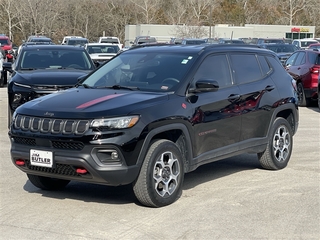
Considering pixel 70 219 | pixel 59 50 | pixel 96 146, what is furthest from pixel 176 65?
pixel 59 50

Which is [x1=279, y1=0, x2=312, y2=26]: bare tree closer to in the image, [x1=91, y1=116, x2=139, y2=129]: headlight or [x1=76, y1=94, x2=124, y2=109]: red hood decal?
[x1=76, y1=94, x2=124, y2=109]: red hood decal

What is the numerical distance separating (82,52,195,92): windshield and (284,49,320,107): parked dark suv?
33.8 feet

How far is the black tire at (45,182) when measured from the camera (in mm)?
7590

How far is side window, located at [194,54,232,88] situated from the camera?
777cm

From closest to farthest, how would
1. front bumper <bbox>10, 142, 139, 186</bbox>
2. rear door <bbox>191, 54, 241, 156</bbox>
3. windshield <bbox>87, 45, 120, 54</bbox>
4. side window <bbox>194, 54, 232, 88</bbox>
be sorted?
1. front bumper <bbox>10, 142, 139, 186</bbox>
2. rear door <bbox>191, 54, 241, 156</bbox>
3. side window <bbox>194, 54, 232, 88</bbox>
4. windshield <bbox>87, 45, 120, 54</bbox>

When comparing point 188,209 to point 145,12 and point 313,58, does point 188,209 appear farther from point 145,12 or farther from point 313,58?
point 145,12

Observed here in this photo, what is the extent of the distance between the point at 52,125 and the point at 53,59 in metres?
7.06

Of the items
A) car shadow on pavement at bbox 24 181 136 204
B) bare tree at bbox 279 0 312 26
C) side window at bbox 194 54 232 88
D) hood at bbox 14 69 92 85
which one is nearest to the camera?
car shadow on pavement at bbox 24 181 136 204

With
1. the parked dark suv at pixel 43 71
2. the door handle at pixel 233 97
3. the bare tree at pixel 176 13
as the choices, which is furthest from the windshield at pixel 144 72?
the bare tree at pixel 176 13

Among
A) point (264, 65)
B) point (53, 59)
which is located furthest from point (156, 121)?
point (53, 59)

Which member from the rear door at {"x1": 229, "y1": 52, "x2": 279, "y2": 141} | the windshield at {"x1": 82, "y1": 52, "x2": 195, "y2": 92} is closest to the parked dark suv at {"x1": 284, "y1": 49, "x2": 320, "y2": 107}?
the rear door at {"x1": 229, "y1": 52, "x2": 279, "y2": 141}

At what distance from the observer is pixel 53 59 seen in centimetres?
1352

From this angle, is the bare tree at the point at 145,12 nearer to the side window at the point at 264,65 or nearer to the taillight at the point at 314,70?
the taillight at the point at 314,70

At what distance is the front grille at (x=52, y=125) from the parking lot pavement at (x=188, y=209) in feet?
2.87
